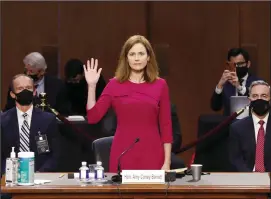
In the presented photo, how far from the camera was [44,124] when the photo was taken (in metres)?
5.09

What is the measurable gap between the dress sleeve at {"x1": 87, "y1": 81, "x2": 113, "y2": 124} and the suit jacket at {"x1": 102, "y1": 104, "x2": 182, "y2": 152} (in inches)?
59.5

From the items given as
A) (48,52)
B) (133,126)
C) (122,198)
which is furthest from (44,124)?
(48,52)

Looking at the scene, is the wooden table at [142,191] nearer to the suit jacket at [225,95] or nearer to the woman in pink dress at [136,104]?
the woman in pink dress at [136,104]

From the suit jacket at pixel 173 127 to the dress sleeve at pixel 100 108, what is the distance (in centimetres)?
151

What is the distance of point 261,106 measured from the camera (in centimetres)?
497

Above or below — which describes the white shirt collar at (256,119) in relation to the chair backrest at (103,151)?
above

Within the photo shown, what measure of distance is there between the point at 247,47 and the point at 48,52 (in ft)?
6.60

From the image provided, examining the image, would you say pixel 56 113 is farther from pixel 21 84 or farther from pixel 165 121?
pixel 165 121

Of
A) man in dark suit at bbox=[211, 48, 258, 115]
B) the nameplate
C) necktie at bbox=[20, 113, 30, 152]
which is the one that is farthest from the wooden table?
man in dark suit at bbox=[211, 48, 258, 115]

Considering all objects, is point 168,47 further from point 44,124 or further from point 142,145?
point 142,145

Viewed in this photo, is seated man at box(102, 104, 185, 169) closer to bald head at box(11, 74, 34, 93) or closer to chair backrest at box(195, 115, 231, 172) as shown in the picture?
chair backrest at box(195, 115, 231, 172)

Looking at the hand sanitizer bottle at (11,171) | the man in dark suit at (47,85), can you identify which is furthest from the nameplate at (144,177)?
the man in dark suit at (47,85)

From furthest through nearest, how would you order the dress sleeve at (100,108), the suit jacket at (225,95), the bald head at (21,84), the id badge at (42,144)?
the suit jacket at (225,95), the bald head at (21,84), the id badge at (42,144), the dress sleeve at (100,108)

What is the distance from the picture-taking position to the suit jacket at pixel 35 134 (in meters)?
4.99
